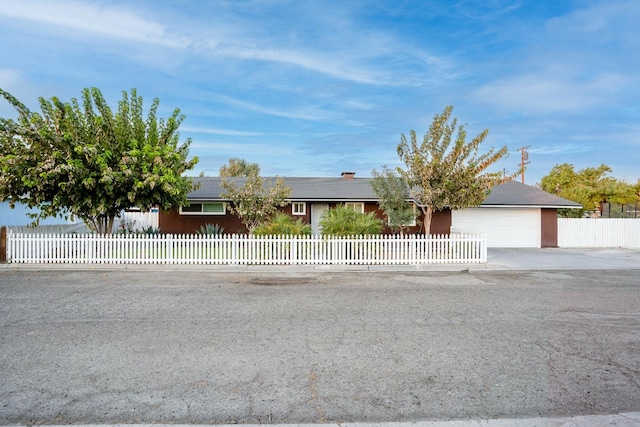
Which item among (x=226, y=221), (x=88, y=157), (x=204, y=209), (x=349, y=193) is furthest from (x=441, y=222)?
(x=88, y=157)

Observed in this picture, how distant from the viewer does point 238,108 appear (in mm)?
22688

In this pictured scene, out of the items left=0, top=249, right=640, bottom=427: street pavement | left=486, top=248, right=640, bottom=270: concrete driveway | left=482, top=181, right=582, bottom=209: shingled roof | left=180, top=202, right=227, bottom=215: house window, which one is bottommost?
left=486, top=248, right=640, bottom=270: concrete driveway

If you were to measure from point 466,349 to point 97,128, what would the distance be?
14.1m

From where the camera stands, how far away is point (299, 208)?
23422 mm

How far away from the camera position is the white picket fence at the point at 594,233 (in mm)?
23312

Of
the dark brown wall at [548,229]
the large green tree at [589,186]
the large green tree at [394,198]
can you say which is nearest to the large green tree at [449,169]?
the large green tree at [394,198]

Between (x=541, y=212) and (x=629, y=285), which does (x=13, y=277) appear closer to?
(x=629, y=285)

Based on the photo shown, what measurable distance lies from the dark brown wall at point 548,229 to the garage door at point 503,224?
241mm

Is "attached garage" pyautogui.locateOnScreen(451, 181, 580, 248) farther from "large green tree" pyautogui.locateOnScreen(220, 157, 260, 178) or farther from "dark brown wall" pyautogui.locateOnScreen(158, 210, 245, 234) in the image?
"large green tree" pyautogui.locateOnScreen(220, 157, 260, 178)

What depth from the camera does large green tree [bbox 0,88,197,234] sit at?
14250mm

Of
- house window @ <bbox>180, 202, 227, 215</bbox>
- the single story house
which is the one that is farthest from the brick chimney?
house window @ <bbox>180, 202, 227, 215</bbox>

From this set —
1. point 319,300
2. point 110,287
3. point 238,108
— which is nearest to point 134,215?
point 238,108

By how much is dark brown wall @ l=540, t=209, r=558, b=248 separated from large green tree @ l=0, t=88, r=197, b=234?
18.1m

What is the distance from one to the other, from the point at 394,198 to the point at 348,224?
3410mm
